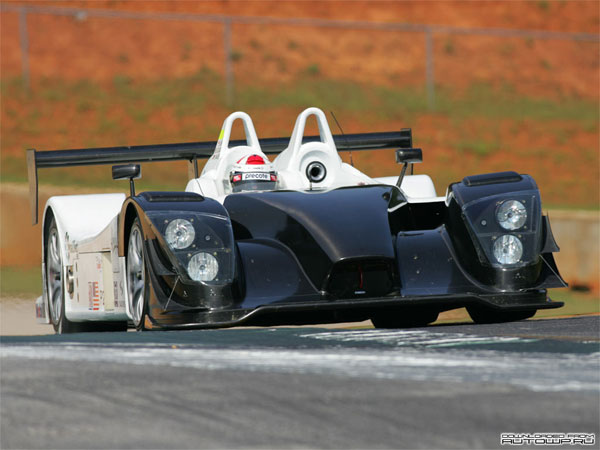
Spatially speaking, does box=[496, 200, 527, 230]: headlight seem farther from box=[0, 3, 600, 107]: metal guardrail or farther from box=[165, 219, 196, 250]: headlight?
box=[0, 3, 600, 107]: metal guardrail

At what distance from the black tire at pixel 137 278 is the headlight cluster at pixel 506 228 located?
221cm

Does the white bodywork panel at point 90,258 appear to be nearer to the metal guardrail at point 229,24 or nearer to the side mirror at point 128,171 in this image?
the side mirror at point 128,171

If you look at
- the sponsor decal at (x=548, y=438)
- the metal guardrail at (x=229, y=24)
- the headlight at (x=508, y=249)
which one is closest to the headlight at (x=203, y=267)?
the headlight at (x=508, y=249)

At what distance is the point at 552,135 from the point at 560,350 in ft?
84.2

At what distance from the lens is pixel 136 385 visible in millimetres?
4852

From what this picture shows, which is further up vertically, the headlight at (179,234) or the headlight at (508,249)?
the headlight at (179,234)

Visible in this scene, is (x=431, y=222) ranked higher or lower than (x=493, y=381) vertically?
higher

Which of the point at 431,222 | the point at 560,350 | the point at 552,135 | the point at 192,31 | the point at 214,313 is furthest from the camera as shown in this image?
the point at 192,31

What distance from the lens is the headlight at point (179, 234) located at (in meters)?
7.45

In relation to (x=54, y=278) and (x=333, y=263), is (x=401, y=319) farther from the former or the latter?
(x=54, y=278)

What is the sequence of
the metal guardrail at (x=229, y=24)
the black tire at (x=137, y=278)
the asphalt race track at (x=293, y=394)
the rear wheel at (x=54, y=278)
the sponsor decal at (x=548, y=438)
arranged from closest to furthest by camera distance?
the sponsor decal at (x=548, y=438) → the asphalt race track at (x=293, y=394) → the black tire at (x=137, y=278) → the rear wheel at (x=54, y=278) → the metal guardrail at (x=229, y=24)

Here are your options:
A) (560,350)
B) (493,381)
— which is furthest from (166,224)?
(493,381)

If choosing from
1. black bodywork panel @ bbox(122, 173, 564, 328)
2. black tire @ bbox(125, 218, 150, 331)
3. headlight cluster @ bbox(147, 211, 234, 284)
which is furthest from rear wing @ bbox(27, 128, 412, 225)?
headlight cluster @ bbox(147, 211, 234, 284)

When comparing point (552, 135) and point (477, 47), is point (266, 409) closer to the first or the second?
point (552, 135)
